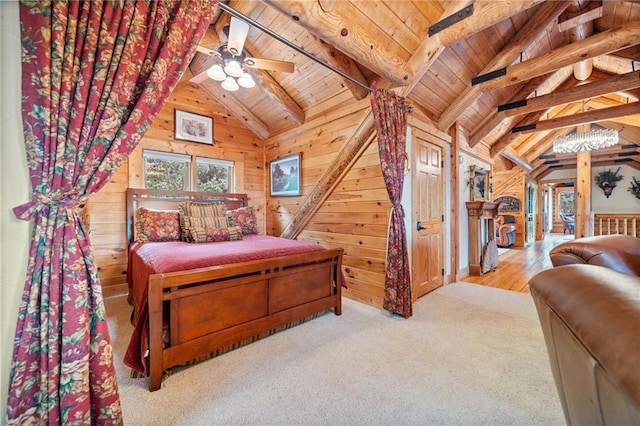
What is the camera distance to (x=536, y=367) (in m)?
1.78

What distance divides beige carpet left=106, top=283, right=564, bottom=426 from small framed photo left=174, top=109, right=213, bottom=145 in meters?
2.65

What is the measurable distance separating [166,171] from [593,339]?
4499 millimetres

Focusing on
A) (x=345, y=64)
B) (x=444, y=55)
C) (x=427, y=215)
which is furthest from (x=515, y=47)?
(x=427, y=215)

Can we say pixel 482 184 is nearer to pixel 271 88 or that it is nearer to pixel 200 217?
pixel 271 88

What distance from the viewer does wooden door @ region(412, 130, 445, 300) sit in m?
3.19

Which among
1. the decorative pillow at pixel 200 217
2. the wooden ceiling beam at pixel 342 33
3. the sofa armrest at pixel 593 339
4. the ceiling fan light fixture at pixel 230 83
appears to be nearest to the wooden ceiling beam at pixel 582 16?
the wooden ceiling beam at pixel 342 33

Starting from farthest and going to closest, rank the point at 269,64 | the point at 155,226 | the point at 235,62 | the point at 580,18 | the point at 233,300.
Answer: the point at 155,226
the point at 580,18
the point at 269,64
the point at 235,62
the point at 233,300

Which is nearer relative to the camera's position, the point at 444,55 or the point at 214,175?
the point at 444,55

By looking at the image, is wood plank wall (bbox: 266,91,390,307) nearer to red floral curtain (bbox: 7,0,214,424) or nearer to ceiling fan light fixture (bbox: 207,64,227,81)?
ceiling fan light fixture (bbox: 207,64,227,81)

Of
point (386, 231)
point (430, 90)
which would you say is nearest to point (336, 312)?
point (386, 231)

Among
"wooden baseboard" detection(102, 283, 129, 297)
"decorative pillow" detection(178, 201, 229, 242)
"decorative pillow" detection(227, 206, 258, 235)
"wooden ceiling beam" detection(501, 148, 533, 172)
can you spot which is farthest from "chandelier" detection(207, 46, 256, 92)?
"wooden ceiling beam" detection(501, 148, 533, 172)

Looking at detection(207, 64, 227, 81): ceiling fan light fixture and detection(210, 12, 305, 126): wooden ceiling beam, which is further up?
detection(210, 12, 305, 126): wooden ceiling beam

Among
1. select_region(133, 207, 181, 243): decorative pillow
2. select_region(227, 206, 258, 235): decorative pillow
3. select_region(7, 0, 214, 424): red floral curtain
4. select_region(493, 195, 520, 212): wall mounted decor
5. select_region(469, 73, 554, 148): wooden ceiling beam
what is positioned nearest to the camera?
select_region(7, 0, 214, 424): red floral curtain

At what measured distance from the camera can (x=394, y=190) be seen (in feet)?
8.79
